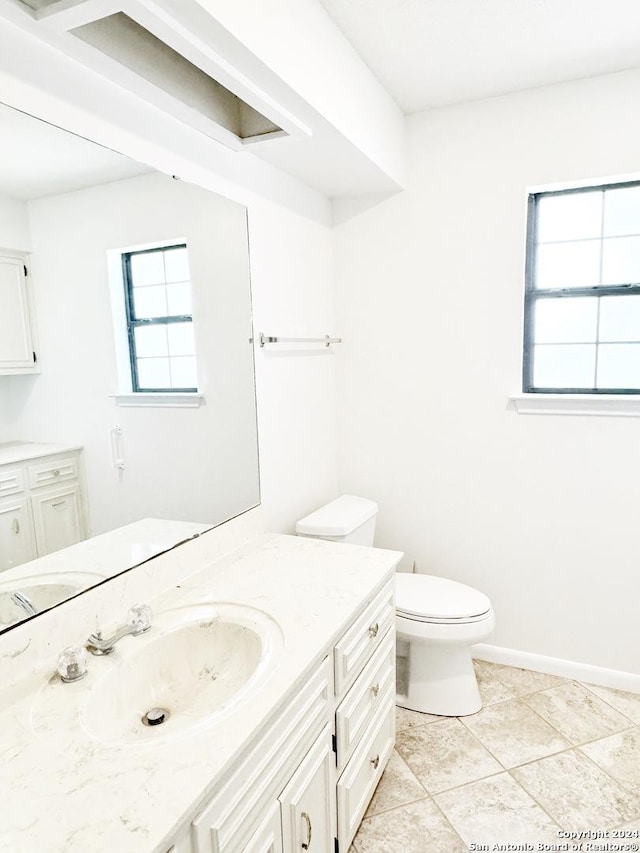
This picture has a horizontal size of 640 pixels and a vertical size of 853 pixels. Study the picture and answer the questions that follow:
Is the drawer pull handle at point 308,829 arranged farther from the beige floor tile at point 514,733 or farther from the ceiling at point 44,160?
the ceiling at point 44,160

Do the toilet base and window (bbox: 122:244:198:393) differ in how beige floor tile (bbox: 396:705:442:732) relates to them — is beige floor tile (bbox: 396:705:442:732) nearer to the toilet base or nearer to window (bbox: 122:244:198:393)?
the toilet base

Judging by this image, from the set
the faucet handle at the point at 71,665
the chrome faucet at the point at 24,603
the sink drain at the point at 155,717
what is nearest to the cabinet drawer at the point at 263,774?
the sink drain at the point at 155,717

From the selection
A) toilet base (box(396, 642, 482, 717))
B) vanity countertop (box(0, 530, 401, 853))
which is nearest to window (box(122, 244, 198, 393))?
vanity countertop (box(0, 530, 401, 853))

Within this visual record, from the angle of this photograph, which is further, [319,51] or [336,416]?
[336,416]

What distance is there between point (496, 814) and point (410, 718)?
20.7 inches

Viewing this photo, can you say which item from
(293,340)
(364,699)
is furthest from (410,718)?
(293,340)

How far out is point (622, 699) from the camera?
7.39 feet

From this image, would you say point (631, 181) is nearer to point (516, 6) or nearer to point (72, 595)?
point (516, 6)

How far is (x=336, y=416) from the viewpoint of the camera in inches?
109

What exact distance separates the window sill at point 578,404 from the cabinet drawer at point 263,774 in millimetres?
1512

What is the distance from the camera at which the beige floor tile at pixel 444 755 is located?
187 centimetres

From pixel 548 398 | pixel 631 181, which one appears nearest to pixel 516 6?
pixel 631 181

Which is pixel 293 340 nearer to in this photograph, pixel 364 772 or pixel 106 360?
pixel 106 360

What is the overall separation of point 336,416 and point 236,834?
6.48ft
